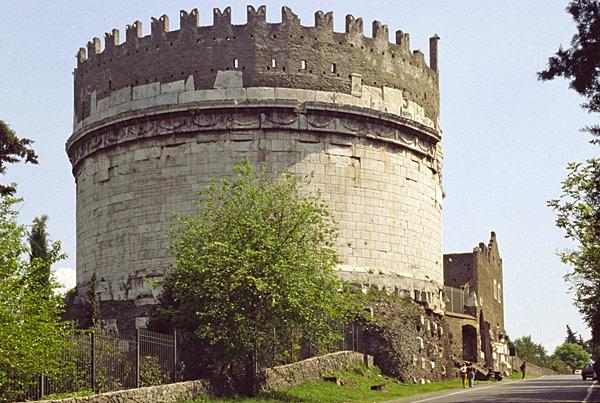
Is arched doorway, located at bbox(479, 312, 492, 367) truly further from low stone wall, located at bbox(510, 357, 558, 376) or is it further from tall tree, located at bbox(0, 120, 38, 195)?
tall tree, located at bbox(0, 120, 38, 195)

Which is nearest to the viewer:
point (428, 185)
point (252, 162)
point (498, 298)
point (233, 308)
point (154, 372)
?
point (154, 372)

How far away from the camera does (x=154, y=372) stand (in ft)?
81.9

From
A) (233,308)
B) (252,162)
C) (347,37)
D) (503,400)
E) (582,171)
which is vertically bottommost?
(503,400)

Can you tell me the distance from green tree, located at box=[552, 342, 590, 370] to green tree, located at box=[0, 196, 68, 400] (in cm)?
10212

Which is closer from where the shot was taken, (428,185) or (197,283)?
(197,283)

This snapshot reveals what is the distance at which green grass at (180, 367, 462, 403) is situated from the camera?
27539mm

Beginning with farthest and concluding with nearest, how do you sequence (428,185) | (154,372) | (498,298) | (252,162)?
(498,298) < (428,185) < (252,162) < (154,372)

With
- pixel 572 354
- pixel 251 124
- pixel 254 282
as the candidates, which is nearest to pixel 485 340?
pixel 251 124

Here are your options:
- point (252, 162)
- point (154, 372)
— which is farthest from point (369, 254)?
point (154, 372)

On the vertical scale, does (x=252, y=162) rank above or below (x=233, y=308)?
above

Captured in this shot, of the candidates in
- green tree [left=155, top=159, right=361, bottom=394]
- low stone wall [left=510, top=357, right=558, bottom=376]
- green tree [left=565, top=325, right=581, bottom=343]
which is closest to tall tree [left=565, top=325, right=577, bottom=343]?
green tree [left=565, top=325, right=581, bottom=343]

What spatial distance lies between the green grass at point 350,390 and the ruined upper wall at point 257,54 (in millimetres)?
10934

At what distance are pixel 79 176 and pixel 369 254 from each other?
12254 mm

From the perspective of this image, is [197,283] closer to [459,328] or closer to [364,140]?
[364,140]
